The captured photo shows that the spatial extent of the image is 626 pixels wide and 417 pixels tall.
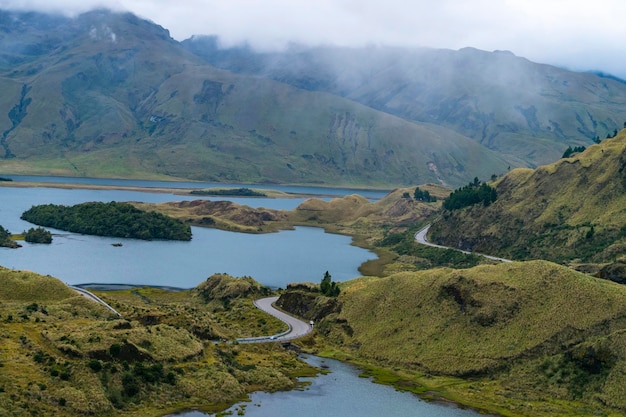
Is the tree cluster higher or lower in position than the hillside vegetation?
higher

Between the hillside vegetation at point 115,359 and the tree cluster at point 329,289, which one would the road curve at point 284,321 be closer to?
the hillside vegetation at point 115,359

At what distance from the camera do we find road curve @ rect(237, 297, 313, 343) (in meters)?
137

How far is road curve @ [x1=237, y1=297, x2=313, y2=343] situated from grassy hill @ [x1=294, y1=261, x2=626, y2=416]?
4255mm

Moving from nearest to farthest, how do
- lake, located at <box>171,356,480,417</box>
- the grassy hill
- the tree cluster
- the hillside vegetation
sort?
the hillside vegetation < lake, located at <box>171,356,480,417</box> < the grassy hill < the tree cluster

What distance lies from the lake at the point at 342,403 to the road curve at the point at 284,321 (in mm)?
20315

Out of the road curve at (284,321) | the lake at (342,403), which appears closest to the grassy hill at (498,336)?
the road curve at (284,321)

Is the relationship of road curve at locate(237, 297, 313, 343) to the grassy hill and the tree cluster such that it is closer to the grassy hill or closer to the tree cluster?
the grassy hill

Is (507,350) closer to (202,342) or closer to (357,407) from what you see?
(357,407)

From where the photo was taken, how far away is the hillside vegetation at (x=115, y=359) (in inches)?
3802

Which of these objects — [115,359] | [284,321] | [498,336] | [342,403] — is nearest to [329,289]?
[284,321]

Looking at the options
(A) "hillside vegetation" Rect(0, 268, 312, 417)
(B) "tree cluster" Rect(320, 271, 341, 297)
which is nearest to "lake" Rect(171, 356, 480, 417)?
(A) "hillside vegetation" Rect(0, 268, 312, 417)

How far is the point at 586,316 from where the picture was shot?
4934 inches

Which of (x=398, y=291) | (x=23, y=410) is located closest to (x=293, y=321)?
(x=398, y=291)

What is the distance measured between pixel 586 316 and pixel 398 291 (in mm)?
36330
